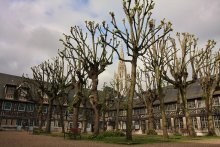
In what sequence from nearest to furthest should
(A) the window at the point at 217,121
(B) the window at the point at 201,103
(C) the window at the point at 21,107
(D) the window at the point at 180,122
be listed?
(A) the window at the point at 217,121 < (B) the window at the point at 201,103 < (D) the window at the point at 180,122 < (C) the window at the point at 21,107

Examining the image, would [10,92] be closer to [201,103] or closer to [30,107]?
[30,107]

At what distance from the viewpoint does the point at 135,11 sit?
16969mm

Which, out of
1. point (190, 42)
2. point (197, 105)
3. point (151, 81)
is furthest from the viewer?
point (197, 105)

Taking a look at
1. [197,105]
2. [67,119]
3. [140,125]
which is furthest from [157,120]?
[67,119]

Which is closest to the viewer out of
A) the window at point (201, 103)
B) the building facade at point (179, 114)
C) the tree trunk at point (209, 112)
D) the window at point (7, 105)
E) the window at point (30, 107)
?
the tree trunk at point (209, 112)

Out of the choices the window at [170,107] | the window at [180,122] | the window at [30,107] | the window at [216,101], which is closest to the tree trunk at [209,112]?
the window at [216,101]

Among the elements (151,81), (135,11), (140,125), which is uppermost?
(135,11)

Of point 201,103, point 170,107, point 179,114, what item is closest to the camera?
point 201,103

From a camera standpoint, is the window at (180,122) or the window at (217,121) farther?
the window at (180,122)

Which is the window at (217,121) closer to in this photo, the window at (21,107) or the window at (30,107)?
the window at (30,107)

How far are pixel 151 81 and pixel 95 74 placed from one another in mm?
11219

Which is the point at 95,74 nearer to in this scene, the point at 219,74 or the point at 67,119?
the point at 219,74

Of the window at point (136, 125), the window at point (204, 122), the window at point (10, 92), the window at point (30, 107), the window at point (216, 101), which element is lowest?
the window at point (136, 125)

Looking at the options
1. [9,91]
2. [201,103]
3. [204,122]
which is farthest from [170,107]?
[9,91]
